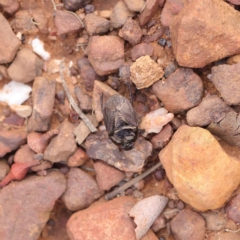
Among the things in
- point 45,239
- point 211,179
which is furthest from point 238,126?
point 45,239

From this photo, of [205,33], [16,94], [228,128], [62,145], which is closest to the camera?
[205,33]

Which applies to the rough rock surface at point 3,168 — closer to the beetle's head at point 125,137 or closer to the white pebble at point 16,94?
the white pebble at point 16,94

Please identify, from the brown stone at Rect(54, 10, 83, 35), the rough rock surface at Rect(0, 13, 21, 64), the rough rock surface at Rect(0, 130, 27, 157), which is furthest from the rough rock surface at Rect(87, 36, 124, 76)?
the rough rock surface at Rect(0, 130, 27, 157)

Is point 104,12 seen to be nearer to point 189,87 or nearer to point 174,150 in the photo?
→ point 189,87

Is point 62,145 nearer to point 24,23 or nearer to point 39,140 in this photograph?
point 39,140

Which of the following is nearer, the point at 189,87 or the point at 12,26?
the point at 189,87

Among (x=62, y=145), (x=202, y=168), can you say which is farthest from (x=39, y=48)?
(x=202, y=168)

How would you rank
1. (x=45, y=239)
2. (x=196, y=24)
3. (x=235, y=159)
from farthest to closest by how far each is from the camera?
(x=45, y=239) → (x=235, y=159) → (x=196, y=24)

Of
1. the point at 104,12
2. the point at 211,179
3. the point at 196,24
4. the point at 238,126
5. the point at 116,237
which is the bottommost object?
the point at 116,237
